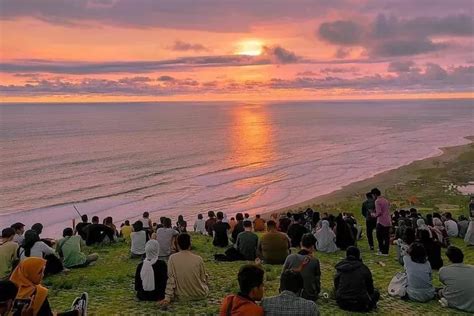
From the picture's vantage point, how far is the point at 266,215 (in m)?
42.4

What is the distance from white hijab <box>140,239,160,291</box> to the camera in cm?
1067

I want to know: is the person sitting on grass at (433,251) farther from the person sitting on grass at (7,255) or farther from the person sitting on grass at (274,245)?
the person sitting on grass at (7,255)

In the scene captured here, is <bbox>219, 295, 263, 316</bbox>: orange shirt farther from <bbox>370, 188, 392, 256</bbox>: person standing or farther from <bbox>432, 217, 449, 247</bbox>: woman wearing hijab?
<bbox>432, 217, 449, 247</bbox>: woman wearing hijab

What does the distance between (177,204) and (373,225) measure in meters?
32.9

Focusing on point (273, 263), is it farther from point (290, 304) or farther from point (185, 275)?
point (290, 304)

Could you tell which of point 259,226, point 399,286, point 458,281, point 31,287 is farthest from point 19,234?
point 458,281

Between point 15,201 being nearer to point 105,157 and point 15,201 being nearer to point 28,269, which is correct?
point 105,157

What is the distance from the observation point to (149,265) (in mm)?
10703

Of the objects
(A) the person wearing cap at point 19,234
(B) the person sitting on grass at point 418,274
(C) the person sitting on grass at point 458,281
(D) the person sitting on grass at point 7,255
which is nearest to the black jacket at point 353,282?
(B) the person sitting on grass at point 418,274

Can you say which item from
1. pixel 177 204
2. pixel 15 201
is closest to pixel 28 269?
pixel 177 204

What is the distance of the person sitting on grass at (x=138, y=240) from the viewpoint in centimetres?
1594

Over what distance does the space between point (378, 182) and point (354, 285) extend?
50088 millimetres

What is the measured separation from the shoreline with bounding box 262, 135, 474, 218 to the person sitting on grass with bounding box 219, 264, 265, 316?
34869mm

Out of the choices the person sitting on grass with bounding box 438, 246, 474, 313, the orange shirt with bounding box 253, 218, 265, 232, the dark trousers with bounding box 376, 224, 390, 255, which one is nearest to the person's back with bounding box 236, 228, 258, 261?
the dark trousers with bounding box 376, 224, 390, 255
